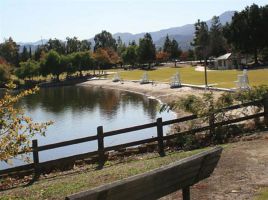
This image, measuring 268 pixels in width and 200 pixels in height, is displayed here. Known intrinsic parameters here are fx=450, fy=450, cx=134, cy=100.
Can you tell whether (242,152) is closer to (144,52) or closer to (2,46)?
(144,52)

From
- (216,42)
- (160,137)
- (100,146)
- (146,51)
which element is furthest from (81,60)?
(100,146)

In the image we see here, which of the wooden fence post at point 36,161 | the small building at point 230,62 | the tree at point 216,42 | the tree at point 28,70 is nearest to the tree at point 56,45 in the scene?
the tree at point 28,70

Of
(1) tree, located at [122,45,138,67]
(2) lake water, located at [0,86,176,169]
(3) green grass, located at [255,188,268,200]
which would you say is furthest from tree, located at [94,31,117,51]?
(3) green grass, located at [255,188,268,200]

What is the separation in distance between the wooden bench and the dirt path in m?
2.07

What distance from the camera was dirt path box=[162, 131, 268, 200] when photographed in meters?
8.68

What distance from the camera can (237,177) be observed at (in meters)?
9.81

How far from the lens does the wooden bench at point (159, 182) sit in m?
4.86

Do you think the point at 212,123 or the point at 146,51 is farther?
the point at 146,51

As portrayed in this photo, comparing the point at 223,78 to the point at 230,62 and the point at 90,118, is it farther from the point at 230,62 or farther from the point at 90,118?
the point at 230,62

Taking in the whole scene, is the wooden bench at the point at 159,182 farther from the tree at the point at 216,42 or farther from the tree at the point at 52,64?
the tree at the point at 216,42

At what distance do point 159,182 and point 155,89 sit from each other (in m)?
57.4

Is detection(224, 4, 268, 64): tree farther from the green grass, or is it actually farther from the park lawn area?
the green grass

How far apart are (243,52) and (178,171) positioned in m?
82.5

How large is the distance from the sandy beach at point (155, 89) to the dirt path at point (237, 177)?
33399 millimetres
